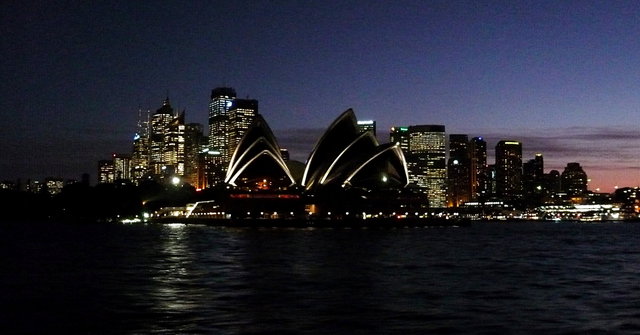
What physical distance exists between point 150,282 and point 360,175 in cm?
8246

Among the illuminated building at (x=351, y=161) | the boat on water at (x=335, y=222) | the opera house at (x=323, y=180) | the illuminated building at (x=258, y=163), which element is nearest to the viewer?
the illuminated building at (x=351, y=161)

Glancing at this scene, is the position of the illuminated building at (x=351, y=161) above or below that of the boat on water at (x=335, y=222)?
above

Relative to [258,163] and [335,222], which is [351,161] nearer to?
[335,222]

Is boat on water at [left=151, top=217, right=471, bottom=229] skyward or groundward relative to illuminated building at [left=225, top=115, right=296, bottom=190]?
groundward

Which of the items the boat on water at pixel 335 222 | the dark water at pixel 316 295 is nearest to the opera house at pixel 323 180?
the boat on water at pixel 335 222

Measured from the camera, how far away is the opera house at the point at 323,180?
10269 cm

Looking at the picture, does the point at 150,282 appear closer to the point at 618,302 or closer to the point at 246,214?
the point at 618,302

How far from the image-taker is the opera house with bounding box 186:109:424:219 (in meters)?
103

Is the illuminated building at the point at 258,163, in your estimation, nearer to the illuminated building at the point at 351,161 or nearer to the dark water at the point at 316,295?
the illuminated building at the point at 351,161

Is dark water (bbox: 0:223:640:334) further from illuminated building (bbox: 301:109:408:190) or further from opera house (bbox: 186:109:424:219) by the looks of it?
opera house (bbox: 186:109:424:219)

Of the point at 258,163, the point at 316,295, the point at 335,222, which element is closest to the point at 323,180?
the point at 335,222

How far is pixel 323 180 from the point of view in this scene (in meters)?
109

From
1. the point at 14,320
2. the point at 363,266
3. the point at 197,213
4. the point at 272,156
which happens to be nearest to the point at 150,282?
the point at 14,320

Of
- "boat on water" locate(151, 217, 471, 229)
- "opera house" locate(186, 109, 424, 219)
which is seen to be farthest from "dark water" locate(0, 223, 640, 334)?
"boat on water" locate(151, 217, 471, 229)
